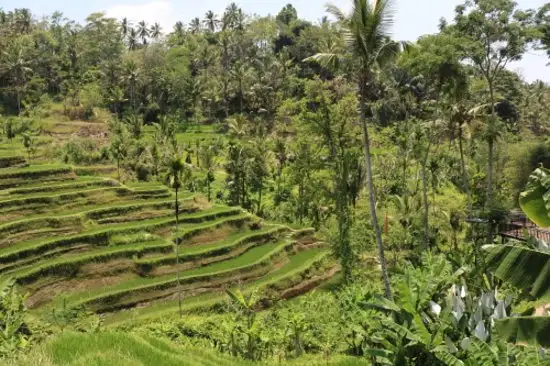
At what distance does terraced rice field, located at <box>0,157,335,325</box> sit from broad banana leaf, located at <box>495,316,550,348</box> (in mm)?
18868

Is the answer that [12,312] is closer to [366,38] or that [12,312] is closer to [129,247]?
[129,247]

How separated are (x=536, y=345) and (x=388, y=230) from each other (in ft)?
90.5

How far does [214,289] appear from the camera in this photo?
94.2 ft

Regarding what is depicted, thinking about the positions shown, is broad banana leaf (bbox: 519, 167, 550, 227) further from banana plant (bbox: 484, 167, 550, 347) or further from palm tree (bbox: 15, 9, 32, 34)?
palm tree (bbox: 15, 9, 32, 34)

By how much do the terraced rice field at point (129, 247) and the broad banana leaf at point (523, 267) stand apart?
737 inches

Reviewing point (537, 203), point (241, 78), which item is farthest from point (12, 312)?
point (241, 78)

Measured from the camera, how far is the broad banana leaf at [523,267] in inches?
354

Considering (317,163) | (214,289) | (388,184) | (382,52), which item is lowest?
(214,289)

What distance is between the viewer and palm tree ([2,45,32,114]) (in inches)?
2456

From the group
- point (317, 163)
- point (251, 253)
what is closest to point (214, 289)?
point (251, 253)

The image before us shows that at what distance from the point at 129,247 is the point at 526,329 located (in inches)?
951

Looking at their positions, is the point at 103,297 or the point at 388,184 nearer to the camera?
the point at 103,297

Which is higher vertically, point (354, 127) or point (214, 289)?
point (354, 127)

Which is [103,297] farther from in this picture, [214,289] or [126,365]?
[126,365]
